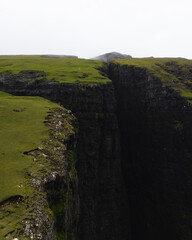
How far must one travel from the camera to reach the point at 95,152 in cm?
4069

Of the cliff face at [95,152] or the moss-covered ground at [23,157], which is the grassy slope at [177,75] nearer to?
the cliff face at [95,152]

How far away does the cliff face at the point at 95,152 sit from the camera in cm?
3875

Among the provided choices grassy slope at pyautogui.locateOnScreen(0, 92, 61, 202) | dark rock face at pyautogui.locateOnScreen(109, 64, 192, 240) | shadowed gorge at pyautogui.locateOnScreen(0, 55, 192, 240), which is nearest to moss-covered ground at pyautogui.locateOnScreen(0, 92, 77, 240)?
grassy slope at pyautogui.locateOnScreen(0, 92, 61, 202)

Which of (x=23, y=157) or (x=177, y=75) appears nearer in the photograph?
(x=23, y=157)

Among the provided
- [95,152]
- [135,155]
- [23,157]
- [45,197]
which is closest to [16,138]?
[23,157]

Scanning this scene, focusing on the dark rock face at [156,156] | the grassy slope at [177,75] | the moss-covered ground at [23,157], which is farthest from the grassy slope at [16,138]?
the grassy slope at [177,75]

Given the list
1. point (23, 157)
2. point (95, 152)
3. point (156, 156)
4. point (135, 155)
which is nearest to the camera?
point (23, 157)

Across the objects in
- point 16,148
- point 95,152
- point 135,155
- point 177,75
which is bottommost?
point 135,155

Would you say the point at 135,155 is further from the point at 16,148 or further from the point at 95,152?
the point at 16,148

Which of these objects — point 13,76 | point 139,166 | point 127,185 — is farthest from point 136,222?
point 13,76

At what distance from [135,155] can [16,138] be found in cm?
3996

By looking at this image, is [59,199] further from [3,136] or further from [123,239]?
[123,239]

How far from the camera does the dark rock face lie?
3953 centimetres

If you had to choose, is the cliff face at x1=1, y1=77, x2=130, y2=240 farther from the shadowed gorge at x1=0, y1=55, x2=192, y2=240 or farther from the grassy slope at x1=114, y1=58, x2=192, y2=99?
the grassy slope at x1=114, y1=58, x2=192, y2=99
